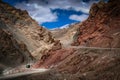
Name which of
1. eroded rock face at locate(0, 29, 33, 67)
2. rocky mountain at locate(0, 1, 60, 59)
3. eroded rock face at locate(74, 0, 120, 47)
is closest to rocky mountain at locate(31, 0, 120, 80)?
eroded rock face at locate(74, 0, 120, 47)

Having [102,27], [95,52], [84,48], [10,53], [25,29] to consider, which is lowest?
[95,52]

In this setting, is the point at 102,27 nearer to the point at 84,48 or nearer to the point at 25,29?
the point at 84,48

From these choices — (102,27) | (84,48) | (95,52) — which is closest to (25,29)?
(102,27)

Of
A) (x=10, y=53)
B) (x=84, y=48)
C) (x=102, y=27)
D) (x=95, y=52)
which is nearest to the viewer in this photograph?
(x=95, y=52)

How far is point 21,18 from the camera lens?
113m

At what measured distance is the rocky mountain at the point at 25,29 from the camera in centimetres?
10019

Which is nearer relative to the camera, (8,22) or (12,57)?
(12,57)

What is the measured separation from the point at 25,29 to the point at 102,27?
5833 centimetres

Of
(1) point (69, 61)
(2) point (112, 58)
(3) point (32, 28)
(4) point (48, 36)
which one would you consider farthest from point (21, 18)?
(2) point (112, 58)

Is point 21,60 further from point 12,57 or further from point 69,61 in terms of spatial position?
point 69,61

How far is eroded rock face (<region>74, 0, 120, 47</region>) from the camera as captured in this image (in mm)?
48125

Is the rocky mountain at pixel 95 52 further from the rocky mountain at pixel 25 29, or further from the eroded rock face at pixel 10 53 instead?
the rocky mountain at pixel 25 29

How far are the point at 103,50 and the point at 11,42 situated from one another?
152 feet

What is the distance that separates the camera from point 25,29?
10944 cm
